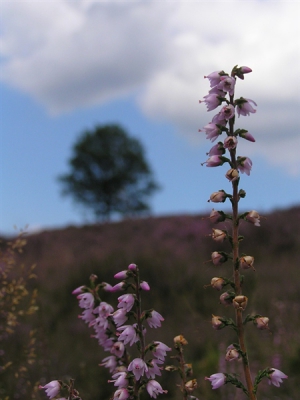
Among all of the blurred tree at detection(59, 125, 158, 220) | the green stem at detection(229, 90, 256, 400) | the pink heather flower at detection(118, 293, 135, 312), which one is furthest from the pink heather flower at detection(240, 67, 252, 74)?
the blurred tree at detection(59, 125, 158, 220)

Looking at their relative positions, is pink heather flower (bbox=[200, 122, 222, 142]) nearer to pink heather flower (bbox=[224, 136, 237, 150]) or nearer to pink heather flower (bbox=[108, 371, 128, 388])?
pink heather flower (bbox=[224, 136, 237, 150])

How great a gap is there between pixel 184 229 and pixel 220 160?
601 inches

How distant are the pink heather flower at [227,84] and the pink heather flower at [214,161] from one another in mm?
293

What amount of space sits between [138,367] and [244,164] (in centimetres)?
89

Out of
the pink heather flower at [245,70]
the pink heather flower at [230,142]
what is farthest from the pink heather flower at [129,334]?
the pink heather flower at [245,70]

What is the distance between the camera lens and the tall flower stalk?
2.02 metres

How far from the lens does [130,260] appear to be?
11484mm

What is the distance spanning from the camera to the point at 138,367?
198 centimetres

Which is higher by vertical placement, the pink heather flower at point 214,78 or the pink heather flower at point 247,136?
the pink heather flower at point 214,78

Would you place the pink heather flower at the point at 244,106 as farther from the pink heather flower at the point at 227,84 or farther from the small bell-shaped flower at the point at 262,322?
the small bell-shaped flower at the point at 262,322

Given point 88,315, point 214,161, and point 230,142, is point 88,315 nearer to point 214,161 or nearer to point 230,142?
point 214,161

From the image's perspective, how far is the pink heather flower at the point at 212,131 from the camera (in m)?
2.17

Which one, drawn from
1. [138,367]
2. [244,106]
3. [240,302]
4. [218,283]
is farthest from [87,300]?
[244,106]

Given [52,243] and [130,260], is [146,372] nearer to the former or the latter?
[130,260]
